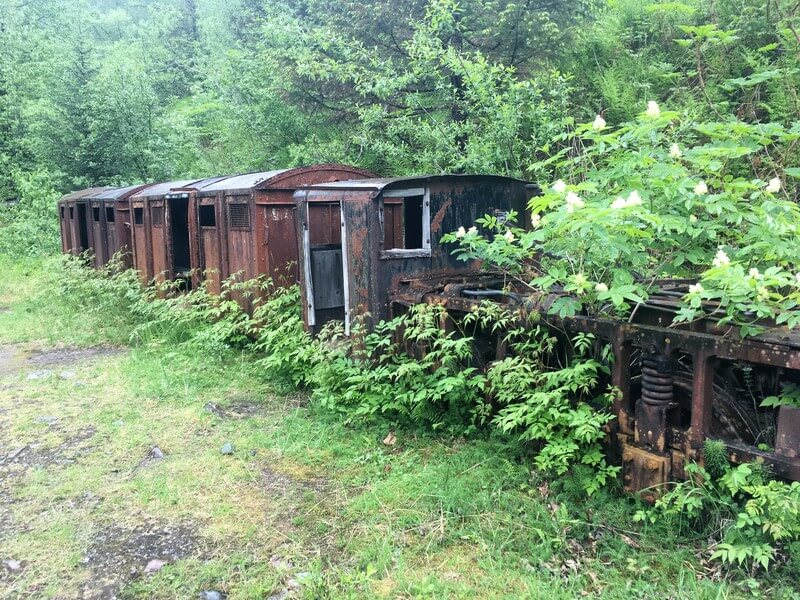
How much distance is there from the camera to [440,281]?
5.45m

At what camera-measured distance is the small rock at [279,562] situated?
3.31 metres

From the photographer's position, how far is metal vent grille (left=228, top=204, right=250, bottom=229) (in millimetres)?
7547

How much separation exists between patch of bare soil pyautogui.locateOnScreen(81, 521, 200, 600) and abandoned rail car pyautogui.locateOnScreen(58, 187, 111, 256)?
1101 centimetres

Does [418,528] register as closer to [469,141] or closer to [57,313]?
[469,141]

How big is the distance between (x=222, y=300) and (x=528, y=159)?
4716 mm

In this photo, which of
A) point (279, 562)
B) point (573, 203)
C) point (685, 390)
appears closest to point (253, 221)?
point (279, 562)

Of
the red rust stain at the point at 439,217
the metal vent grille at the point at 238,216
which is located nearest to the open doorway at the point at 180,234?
the metal vent grille at the point at 238,216

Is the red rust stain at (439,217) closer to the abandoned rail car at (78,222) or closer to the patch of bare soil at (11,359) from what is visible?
the patch of bare soil at (11,359)

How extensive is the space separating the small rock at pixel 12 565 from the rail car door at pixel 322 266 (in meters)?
3.36

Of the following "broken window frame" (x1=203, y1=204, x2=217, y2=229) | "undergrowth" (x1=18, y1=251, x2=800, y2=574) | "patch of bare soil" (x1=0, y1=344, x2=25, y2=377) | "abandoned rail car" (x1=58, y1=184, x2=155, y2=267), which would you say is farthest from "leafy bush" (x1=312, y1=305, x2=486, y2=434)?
"abandoned rail car" (x1=58, y1=184, x2=155, y2=267)

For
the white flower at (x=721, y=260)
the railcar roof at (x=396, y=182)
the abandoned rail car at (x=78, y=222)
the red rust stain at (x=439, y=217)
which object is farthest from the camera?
the abandoned rail car at (x=78, y=222)

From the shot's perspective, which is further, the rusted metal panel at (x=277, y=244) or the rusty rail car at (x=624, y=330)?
the rusted metal panel at (x=277, y=244)

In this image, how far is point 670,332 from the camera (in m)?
3.34

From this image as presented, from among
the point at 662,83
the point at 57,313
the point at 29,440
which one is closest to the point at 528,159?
the point at 662,83
